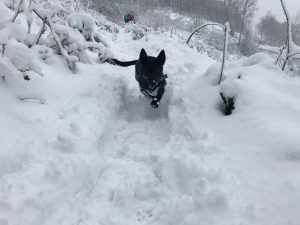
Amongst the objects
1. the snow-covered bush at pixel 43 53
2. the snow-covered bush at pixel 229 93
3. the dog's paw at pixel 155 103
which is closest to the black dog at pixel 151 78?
the dog's paw at pixel 155 103

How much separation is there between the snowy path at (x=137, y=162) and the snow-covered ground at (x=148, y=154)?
0.4 inches

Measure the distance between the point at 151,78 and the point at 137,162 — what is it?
1.86 m

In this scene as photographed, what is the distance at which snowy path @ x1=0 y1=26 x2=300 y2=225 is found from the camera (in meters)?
2.76

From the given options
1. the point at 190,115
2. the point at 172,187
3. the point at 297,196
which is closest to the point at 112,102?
the point at 190,115

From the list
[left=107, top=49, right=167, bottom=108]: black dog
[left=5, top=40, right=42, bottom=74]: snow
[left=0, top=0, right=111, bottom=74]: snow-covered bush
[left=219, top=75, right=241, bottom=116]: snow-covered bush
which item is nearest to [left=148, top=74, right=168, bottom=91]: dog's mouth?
[left=107, top=49, right=167, bottom=108]: black dog

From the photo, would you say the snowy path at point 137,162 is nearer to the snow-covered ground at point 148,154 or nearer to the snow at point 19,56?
the snow-covered ground at point 148,154

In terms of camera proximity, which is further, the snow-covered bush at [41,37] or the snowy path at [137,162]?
the snow-covered bush at [41,37]

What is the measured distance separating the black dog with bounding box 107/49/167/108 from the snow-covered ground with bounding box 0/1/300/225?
0.29 metres

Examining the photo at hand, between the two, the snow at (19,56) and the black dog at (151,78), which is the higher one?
the snow at (19,56)

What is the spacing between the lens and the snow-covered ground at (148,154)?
2777 millimetres

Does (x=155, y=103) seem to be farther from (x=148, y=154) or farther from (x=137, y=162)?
(x=137, y=162)

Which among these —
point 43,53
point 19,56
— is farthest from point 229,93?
point 43,53

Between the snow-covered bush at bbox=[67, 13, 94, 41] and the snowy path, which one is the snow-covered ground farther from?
the snow-covered bush at bbox=[67, 13, 94, 41]

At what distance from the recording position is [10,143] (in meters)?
3.11
